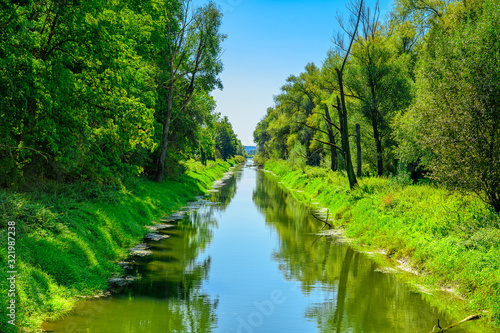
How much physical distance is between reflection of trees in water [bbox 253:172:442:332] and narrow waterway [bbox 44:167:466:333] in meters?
0.03

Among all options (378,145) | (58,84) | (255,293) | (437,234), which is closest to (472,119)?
(437,234)

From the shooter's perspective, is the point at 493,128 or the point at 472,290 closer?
the point at 472,290

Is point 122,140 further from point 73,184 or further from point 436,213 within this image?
point 436,213

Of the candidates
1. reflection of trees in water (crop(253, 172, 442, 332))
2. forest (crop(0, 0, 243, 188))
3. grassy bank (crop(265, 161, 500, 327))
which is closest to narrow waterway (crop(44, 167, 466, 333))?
reflection of trees in water (crop(253, 172, 442, 332))

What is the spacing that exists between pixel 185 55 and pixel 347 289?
25787 mm

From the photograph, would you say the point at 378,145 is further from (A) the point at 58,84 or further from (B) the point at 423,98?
(A) the point at 58,84

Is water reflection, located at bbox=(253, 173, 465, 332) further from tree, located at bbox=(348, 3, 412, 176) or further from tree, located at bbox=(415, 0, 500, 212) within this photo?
tree, located at bbox=(348, 3, 412, 176)

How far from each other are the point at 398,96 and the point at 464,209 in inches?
677

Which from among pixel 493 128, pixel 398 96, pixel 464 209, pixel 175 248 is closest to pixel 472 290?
pixel 464 209

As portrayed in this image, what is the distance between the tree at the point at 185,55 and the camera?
2984cm

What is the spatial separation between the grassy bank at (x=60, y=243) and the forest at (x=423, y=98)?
1103 centimetres

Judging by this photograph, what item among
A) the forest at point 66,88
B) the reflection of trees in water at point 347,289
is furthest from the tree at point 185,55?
the reflection of trees in water at point 347,289

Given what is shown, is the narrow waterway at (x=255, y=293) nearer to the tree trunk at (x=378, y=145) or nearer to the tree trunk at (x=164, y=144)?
the tree trunk at (x=164, y=144)

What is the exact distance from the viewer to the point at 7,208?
1020 cm
